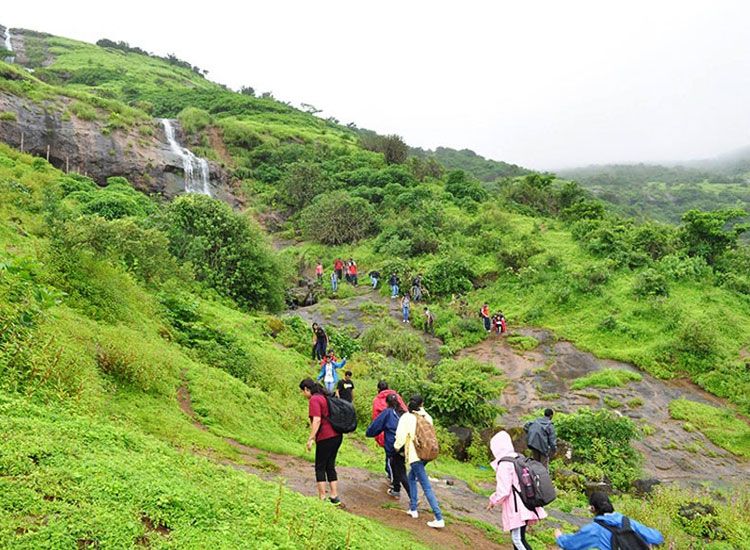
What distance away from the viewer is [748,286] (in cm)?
2103

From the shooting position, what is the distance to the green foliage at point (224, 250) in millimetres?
17938

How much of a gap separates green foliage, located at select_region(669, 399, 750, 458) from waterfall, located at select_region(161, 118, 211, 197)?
32.6m

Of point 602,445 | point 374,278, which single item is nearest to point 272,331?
point 602,445

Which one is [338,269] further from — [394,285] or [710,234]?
[710,234]

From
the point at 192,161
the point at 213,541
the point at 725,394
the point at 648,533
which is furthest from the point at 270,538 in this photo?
the point at 192,161

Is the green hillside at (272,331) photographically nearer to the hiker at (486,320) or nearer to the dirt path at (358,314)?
the dirt path at (358,314)

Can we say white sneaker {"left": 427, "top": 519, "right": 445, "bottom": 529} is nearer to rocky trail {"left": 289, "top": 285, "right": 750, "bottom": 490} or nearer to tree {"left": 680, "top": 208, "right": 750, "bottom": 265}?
rocky trail {"left": 289, "top": 285, "right": 750, "bottom": 490}

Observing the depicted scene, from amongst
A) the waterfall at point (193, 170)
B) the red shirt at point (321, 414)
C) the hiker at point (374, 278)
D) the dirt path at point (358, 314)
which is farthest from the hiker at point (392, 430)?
the waterfall at point (193, 170)

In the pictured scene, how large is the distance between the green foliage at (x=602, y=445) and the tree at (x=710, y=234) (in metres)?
14.6

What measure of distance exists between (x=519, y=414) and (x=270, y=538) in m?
12.5

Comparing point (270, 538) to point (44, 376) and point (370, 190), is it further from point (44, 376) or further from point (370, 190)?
point (370, 190)

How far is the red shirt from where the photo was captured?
20.3ft

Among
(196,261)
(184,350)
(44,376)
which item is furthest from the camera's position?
(196,261)

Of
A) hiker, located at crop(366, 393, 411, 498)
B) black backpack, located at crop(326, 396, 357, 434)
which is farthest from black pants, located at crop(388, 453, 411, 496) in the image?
black backpack, located at crop(326, 396, 357, 434)
